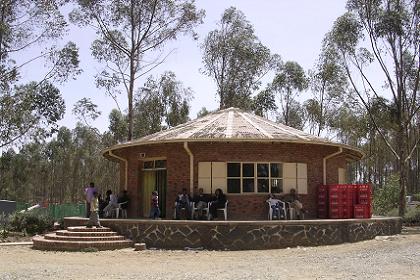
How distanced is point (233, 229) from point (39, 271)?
19.2ft

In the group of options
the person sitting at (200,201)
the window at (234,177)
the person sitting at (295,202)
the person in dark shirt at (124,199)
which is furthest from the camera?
the person in dark shirt at (124,199)

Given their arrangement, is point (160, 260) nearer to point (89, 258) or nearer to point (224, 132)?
point (89, 258)

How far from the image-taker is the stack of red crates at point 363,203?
18.6 metres

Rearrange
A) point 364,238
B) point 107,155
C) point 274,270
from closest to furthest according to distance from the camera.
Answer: point 274,270 → point 364,238 → point 107,155

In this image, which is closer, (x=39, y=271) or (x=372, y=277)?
(x=372, y=277)

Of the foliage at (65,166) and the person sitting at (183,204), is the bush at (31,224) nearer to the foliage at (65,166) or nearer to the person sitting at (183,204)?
the person sitting at (183,204)

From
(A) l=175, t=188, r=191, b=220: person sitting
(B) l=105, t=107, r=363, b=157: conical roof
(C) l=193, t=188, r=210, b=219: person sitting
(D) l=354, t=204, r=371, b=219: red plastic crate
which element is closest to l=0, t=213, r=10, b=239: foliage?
(B) l=105, t=107, r=363, b=157: conical roof

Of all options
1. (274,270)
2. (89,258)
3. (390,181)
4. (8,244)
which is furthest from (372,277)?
(390,181)

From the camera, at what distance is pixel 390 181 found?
3191 centimetres

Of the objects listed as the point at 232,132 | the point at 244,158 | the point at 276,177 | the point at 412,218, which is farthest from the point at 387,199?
the point at 232,132

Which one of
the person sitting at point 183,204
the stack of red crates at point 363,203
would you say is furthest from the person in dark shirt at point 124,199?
the stack of red crates at point 363,203

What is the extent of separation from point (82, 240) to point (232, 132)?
6.20 m

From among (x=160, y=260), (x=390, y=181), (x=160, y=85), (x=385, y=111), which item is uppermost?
(x=160, y=85)

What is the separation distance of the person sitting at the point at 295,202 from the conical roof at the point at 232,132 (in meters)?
1.91
